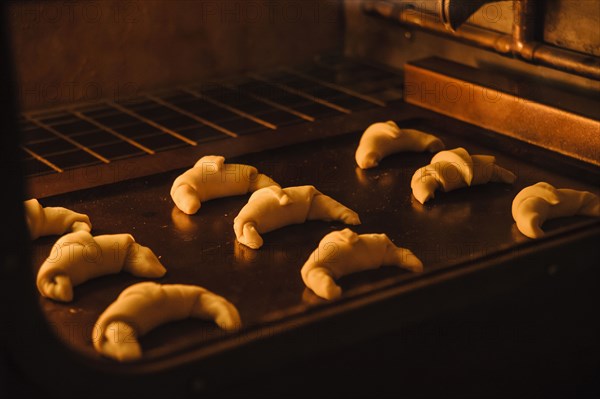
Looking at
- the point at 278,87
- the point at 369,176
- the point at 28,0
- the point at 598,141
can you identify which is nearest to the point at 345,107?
the point at 278,87

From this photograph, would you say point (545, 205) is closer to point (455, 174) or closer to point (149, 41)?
point (455, 174)

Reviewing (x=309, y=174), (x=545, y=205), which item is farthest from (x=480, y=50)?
(x=545, y=205)

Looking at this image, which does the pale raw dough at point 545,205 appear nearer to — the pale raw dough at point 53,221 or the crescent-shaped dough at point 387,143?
the crescent-shaped dough at point 387,143

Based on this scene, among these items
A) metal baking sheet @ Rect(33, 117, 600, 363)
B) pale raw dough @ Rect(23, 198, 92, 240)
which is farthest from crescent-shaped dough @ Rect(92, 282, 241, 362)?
pale raw dough @ Rect(23, 198, 92, 240)

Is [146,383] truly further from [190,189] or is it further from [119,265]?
[190,189]

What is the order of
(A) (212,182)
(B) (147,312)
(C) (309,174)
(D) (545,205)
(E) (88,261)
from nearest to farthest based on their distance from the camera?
(B) (147,312)
(E) (88,261)
(D) (545,205)
(A) (212,182)
(C) (309,174)
